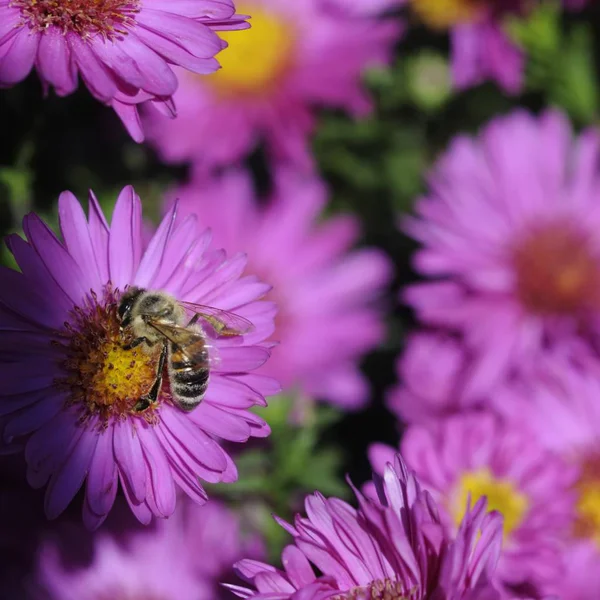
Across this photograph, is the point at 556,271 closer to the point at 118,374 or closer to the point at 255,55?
the point at 255,55

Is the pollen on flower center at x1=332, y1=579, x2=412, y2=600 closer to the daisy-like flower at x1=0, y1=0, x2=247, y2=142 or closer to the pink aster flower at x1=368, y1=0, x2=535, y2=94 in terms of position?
the daisy-like flower at x1=0, y1=0, x2=247, y2=142

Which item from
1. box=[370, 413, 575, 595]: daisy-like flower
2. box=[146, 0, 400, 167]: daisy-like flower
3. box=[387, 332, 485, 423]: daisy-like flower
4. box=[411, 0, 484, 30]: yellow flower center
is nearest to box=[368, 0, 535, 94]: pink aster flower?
box=[411, 0, 484, 30]: yellow flower center

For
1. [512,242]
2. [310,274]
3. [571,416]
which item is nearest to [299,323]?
[310,274]

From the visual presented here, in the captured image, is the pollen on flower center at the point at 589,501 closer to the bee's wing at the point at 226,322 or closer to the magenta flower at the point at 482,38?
the magenta flower at the point at 482,38

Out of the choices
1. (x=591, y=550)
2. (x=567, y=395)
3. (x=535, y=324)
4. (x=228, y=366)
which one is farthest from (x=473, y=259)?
(x=228, y=366)

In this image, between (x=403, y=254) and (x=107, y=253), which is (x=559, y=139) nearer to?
(x=403, y=254)

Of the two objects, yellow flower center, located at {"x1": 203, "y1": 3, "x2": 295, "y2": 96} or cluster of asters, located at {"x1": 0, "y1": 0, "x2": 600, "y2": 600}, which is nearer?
cluster of asters, located at {"x1": 0, "y1": 0, "x2": 600, "y2": 600}
